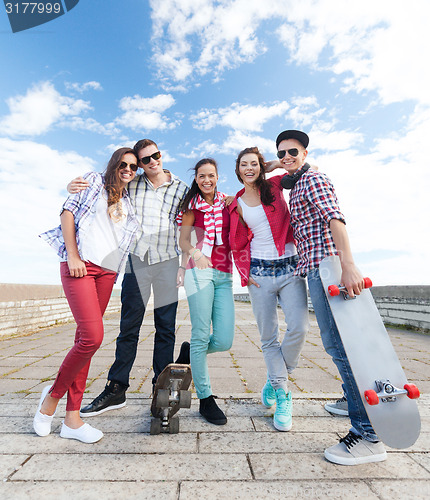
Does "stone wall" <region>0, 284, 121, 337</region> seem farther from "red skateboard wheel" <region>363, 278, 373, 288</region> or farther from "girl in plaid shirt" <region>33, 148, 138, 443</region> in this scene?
"red skateboard wheel" <region>363, 278, 373, 288</region>

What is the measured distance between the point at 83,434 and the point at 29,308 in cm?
627

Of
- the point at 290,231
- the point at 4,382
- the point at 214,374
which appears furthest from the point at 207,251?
the point at 4,382

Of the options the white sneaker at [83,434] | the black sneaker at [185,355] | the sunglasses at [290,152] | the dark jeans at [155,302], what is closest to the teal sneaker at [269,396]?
the black sneaker at [185,355]

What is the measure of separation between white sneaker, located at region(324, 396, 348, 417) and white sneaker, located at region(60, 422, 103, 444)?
1.79 meters

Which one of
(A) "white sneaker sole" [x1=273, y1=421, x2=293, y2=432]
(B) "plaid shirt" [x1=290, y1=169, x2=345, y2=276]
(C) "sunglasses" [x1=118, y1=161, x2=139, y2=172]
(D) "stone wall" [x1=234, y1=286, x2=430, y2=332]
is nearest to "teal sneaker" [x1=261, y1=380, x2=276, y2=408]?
(A) "white sneaker sole" [x1=273, y1=421, x2=293, y2=432]

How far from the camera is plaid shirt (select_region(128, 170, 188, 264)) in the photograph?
9.03 ft

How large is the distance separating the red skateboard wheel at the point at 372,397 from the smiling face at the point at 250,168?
66.5 inches

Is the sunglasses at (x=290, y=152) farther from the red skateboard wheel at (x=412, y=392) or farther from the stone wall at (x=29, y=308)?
the stone wall at (x=29, y=308)

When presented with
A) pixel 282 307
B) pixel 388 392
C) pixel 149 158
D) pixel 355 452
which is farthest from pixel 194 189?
pixel 355 452

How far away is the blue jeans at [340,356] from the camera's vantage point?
210cm

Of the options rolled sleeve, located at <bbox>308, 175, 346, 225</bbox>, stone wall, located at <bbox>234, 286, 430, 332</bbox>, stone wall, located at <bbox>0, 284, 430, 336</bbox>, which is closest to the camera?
rolled sleeve, located at <bbox>308, 175, 346, 225</bbox>

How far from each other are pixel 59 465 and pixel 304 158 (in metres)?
2.61

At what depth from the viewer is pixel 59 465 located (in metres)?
1.94

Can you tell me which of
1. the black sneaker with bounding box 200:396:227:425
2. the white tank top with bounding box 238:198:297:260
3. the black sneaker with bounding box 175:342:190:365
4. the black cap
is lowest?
the black sneaker with bounding box 200:396:227:425
